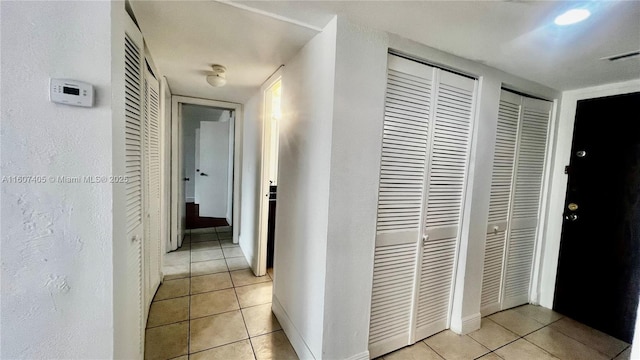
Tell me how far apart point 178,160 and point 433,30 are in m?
3.20

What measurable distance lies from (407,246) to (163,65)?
2309 mm

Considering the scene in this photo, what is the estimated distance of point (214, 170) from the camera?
4277 mm

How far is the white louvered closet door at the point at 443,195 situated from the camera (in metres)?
1.71

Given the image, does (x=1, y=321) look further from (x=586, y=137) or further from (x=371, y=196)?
(x=586, y=137)

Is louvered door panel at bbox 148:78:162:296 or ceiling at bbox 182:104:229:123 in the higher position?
ceiling at bbox 182:104:229:123

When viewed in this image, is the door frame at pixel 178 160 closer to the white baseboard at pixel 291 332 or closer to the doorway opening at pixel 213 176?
the doorway opening at pixel 213 176

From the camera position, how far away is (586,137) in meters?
2.16

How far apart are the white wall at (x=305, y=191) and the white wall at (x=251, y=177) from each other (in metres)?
0.73

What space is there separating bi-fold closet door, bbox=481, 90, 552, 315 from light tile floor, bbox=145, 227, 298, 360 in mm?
1823

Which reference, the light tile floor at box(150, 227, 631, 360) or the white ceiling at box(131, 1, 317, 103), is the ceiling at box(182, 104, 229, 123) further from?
the light tile floor at box(150, 227, 631, 360)

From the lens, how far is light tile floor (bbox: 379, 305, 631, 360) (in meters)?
1.73

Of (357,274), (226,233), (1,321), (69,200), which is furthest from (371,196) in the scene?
(226,233)

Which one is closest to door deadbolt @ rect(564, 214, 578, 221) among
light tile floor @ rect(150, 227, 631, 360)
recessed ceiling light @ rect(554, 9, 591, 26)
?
light tile floor @ rect(150, 227, 631, 360)

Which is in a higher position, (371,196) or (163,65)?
(163,65)
